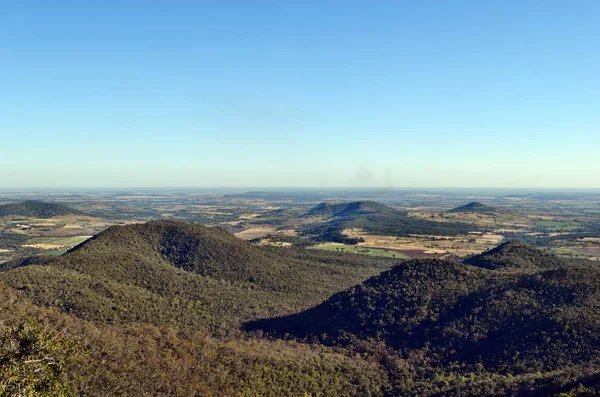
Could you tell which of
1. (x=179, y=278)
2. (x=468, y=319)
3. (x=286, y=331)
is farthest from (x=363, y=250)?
(x=468, y=319)

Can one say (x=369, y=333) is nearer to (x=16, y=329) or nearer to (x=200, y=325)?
(x=200, y=325)

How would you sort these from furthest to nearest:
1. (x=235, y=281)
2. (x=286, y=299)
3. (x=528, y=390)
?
(x=235, y=281), (x=286, y=299), (x=528, y=390)

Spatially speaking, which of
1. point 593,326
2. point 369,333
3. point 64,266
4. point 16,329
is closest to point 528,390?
point 593,326

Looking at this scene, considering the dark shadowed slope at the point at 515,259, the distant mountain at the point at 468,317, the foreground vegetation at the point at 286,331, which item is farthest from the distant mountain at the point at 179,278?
the dark shadowed slope at the point at 515,259

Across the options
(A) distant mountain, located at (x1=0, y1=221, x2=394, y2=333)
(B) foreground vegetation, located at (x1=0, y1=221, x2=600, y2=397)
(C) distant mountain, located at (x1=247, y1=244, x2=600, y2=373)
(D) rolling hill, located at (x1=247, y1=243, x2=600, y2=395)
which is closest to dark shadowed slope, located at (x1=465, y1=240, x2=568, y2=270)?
(B) foreground vegetation, located at (x1=0, y1=221, x2=600, y2=397)

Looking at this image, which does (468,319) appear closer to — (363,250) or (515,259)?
(515,259)

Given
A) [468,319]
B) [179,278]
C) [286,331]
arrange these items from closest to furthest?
[468,319] → [286,331] → [179,278]
